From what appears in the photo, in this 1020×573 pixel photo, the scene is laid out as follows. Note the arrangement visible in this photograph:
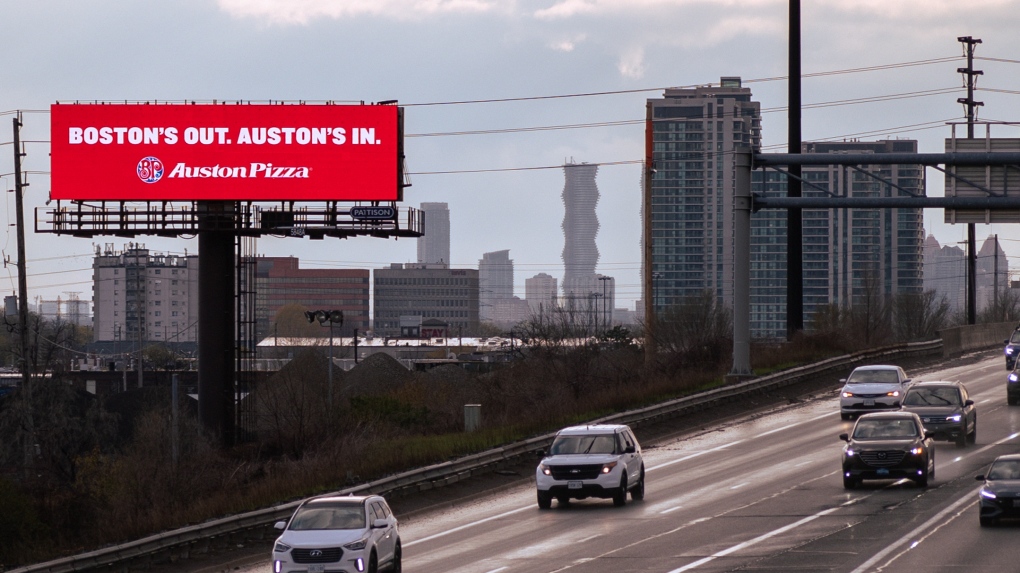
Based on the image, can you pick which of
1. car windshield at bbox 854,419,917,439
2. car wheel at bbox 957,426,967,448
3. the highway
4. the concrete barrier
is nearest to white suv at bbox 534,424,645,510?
the highway

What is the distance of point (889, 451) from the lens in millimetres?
28203

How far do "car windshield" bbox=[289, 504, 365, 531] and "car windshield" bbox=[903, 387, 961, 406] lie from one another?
19.8 meters

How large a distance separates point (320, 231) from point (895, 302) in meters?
100

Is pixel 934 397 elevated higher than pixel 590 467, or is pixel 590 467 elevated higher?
pixel 934 397

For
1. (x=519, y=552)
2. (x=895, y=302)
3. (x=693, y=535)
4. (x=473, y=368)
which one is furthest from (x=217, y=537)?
(x=895, y=302)

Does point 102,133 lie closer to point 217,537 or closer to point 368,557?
point 217,537

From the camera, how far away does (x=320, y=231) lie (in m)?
53.8

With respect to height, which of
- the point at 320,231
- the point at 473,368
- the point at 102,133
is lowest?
the point at 473,368

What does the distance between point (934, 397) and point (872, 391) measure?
6.39 metres

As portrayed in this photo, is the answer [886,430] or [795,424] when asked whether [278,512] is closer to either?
[886,430]

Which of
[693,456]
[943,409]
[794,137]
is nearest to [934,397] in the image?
[943,409]

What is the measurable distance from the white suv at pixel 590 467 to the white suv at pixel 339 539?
7.38 meters

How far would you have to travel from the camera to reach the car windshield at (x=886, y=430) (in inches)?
1127

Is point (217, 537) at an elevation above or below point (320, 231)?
below
